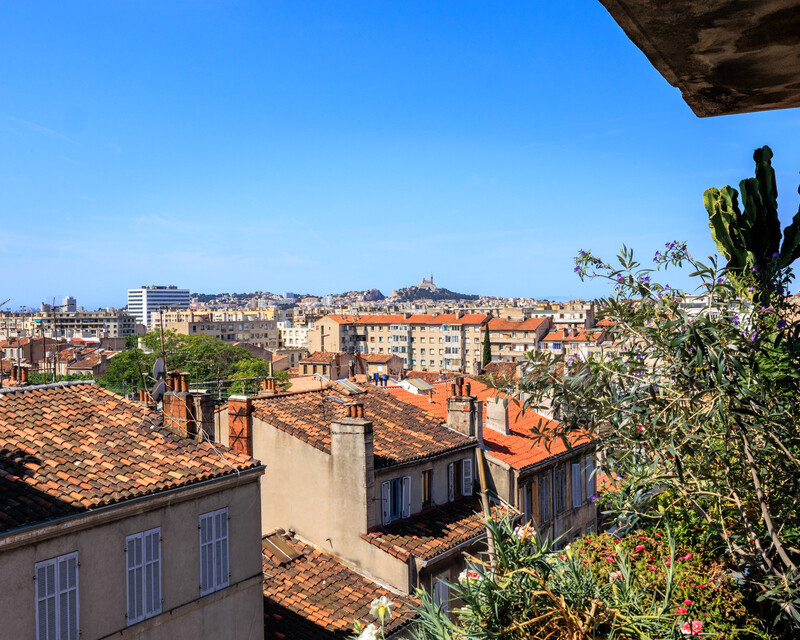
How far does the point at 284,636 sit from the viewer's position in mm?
14188

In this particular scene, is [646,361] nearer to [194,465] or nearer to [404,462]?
[194,465]

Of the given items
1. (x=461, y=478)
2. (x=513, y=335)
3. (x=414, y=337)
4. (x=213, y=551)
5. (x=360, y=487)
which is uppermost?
(x=213, y=551)

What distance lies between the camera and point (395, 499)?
19.1 meters

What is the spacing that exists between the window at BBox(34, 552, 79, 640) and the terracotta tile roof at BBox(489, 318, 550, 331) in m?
128

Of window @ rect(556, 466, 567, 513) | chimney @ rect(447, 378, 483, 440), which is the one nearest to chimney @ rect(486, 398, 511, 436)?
window @ rect(556, 466, 567, 513)

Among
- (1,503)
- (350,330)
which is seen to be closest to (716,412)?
(1,503)

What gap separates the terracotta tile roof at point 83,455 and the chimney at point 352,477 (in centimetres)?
411

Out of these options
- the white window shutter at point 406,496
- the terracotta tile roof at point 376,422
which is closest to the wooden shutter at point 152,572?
the terracotta tile roof at point 376,422

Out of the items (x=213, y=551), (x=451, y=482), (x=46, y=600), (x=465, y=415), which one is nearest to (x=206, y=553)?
(x=213, y=551)

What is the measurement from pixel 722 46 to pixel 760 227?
6295 millimetres

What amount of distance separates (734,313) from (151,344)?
8276cm

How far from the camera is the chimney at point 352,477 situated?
17.6 metres

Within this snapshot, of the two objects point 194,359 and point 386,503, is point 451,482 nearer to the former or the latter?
point 386,503

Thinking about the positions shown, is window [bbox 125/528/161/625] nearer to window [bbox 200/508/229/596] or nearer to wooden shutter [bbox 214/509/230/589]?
window [bbox 200/508/229/596]
